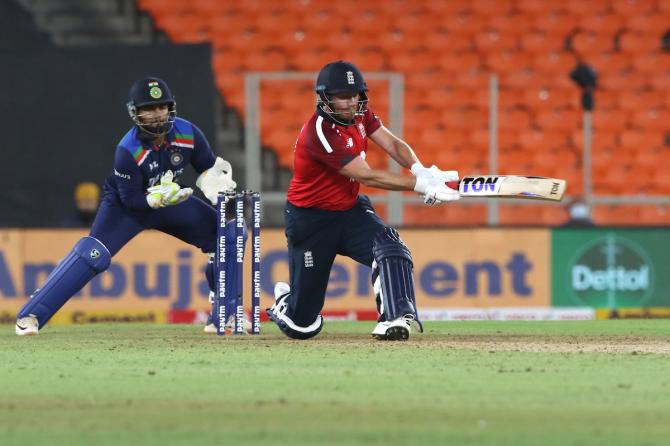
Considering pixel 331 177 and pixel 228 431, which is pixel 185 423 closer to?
pixel 228 431

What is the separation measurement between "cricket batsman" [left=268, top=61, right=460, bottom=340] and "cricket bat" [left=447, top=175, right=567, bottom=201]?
17cm

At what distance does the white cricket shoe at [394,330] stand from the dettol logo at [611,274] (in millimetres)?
4540

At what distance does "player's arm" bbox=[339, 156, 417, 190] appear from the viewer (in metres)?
8.53

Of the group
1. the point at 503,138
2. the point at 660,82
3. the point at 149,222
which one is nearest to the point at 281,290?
the point at 149,222

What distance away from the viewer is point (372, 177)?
28.0 ft

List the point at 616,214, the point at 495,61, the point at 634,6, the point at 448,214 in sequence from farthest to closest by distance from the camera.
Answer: the point at 634,6
the point at 495,61
the point at 616,214
the point at 448,214

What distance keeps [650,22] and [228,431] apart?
14270 mm

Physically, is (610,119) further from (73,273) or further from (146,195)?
(73,273)

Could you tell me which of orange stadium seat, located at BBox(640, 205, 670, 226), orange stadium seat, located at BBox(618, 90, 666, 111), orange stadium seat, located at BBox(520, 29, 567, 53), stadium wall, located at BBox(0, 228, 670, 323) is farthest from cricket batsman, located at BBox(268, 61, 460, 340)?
orange stadium seat, located at BBox(618, 90, 666, 111)

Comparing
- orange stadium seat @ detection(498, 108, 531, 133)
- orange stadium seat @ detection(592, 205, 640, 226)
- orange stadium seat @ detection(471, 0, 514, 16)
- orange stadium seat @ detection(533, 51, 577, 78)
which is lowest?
orange stadium seat @ detection(592, 205, 640, 226)

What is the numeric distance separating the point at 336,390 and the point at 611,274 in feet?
23.6

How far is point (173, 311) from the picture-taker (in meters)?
12.8

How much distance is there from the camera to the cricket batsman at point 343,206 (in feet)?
28.2

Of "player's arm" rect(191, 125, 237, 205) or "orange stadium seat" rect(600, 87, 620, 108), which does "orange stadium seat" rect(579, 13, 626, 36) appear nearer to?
"orange stadium seat" rect(600, 87, 620, 108)
